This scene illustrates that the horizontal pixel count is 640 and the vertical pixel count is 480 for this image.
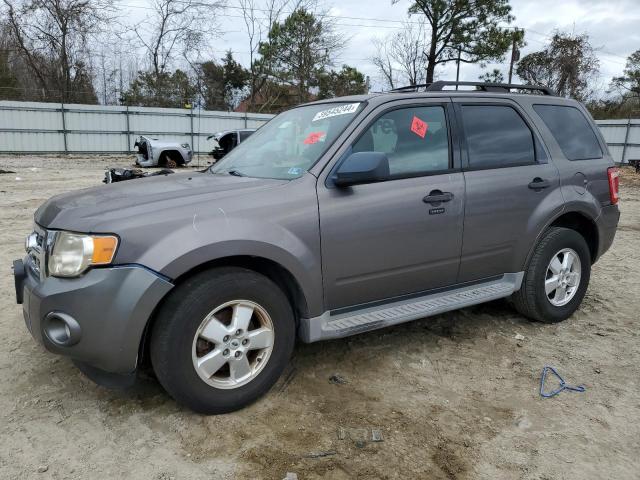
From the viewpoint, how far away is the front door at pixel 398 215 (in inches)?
116

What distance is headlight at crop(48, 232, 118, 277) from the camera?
7.80ft

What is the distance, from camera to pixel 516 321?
426cm

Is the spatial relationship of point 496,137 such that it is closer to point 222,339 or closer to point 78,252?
point 222,339

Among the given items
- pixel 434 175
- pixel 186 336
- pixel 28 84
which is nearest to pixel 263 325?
pixel 186 336

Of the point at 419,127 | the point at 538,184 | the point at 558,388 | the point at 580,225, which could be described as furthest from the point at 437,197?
the point at 580,225

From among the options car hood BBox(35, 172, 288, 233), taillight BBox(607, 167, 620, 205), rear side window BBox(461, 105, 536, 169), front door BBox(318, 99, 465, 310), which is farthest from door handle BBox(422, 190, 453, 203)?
taillight BBox(607, 167, 620, 205)

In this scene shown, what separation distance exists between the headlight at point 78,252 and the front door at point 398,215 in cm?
114

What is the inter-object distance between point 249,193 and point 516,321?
272 cm

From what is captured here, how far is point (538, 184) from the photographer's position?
3.80m

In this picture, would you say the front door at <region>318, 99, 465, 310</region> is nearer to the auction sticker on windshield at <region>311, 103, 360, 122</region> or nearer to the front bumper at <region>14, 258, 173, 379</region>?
the auction sticker on windshield at <region>311, 103, 360, 122</region>

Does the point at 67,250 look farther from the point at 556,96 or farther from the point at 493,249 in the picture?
the point at 556,96

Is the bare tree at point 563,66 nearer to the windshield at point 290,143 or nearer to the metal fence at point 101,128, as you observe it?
the metal fence at point 101,128

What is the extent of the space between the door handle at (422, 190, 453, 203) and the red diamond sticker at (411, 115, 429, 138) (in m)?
0.42

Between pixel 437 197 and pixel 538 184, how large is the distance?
3.39 feet
